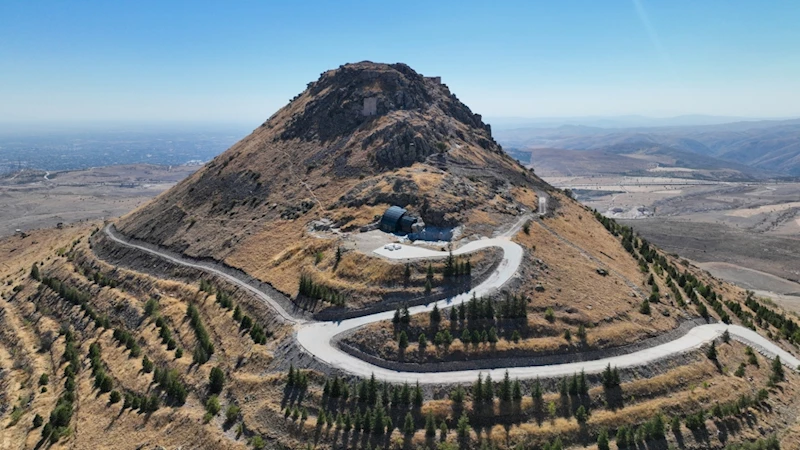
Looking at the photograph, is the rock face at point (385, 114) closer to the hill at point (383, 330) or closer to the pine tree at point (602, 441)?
the hill at point (383, 330)

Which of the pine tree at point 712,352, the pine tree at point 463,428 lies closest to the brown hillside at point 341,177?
the pine tree at point 712,352

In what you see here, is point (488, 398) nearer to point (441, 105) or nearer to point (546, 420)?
point (546, 420)

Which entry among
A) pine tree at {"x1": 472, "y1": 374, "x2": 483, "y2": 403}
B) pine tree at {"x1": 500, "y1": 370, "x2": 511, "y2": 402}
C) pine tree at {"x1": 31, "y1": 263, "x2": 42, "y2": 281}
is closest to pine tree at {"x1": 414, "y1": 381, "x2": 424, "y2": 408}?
pine tree at {"x1": 472, "y1": 374, "x2": 483, "y2": 403}

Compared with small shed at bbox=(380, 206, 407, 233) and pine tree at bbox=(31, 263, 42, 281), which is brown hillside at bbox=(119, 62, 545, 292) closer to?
small shed at bbox=(380, 206, 407, 233)

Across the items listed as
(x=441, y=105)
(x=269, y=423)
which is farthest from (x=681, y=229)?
(x=269, y=423)

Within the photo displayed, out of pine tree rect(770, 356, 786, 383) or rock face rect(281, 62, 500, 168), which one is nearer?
pine tree rect(770, 356, 786, 383)

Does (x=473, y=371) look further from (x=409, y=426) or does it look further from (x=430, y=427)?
(x=409, y=426)
